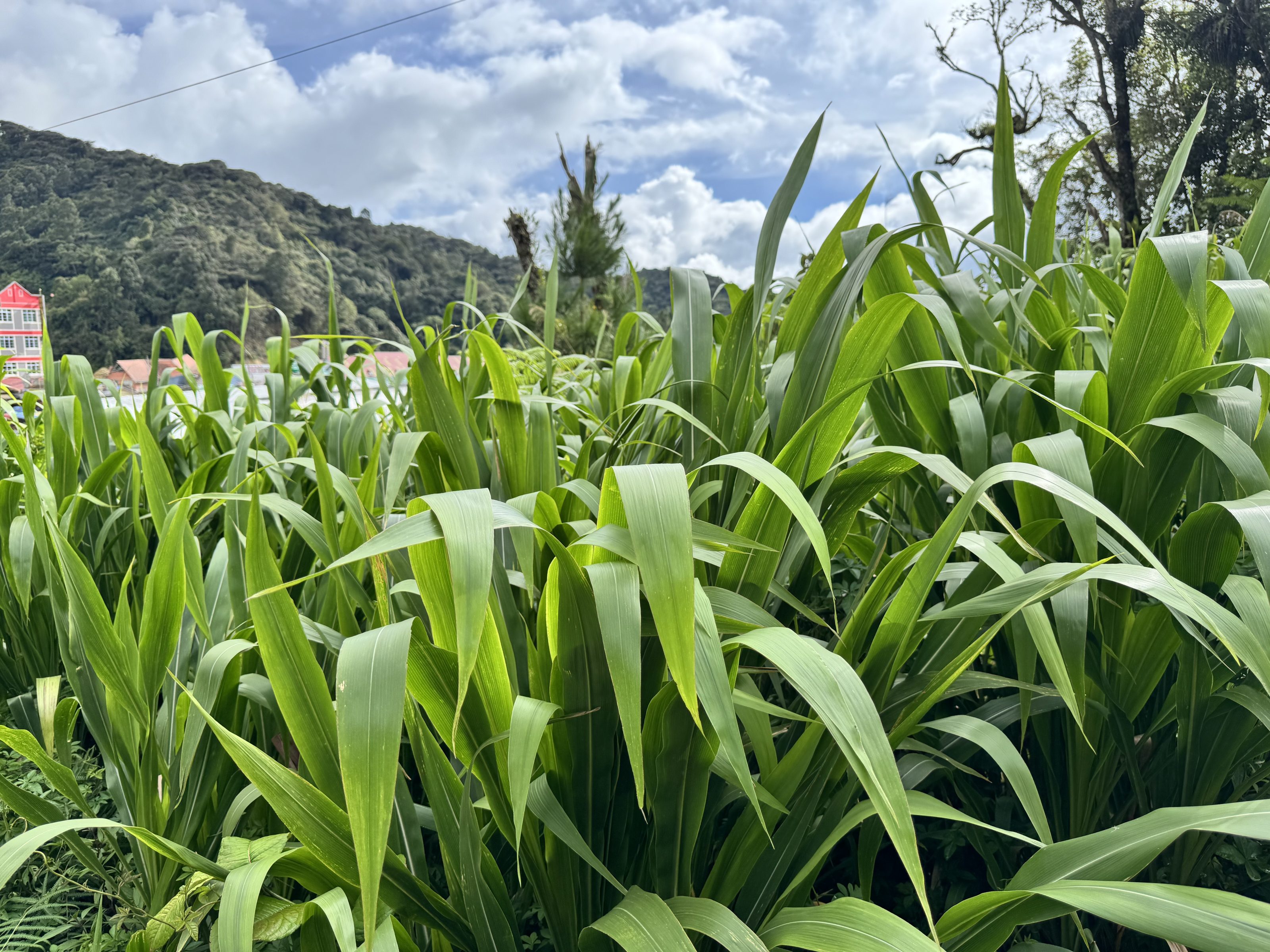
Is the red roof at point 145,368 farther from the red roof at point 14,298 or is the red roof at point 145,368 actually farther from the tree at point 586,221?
the tree at point 586,221

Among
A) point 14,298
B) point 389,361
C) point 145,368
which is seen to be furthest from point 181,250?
point 145,368

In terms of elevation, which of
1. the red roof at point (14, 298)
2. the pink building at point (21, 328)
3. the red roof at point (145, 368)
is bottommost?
the red roof at point (145, 368)

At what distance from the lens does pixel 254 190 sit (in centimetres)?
1070

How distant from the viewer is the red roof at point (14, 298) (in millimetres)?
1826

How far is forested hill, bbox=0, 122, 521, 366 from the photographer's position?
22.9 feet

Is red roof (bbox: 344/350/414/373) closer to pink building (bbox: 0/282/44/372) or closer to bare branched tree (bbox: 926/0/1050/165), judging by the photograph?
pink building (bbox: 0/282/44/372)

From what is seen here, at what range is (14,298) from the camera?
2111mm

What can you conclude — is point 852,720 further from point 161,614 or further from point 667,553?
point 161,614

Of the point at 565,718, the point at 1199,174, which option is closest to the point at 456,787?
the point at 565,718

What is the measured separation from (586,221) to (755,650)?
8.89 m

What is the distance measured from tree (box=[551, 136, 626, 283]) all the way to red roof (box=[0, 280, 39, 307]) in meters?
6.58

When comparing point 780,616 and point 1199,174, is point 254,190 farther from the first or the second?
point 780,616

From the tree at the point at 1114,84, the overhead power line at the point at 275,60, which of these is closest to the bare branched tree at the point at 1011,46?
the tree at the point at 1114,84

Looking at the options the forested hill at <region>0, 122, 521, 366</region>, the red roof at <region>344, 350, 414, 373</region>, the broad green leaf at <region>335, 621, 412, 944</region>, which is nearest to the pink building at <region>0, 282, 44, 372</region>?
the red roof at <region>344, 350, 414, 373</region>
